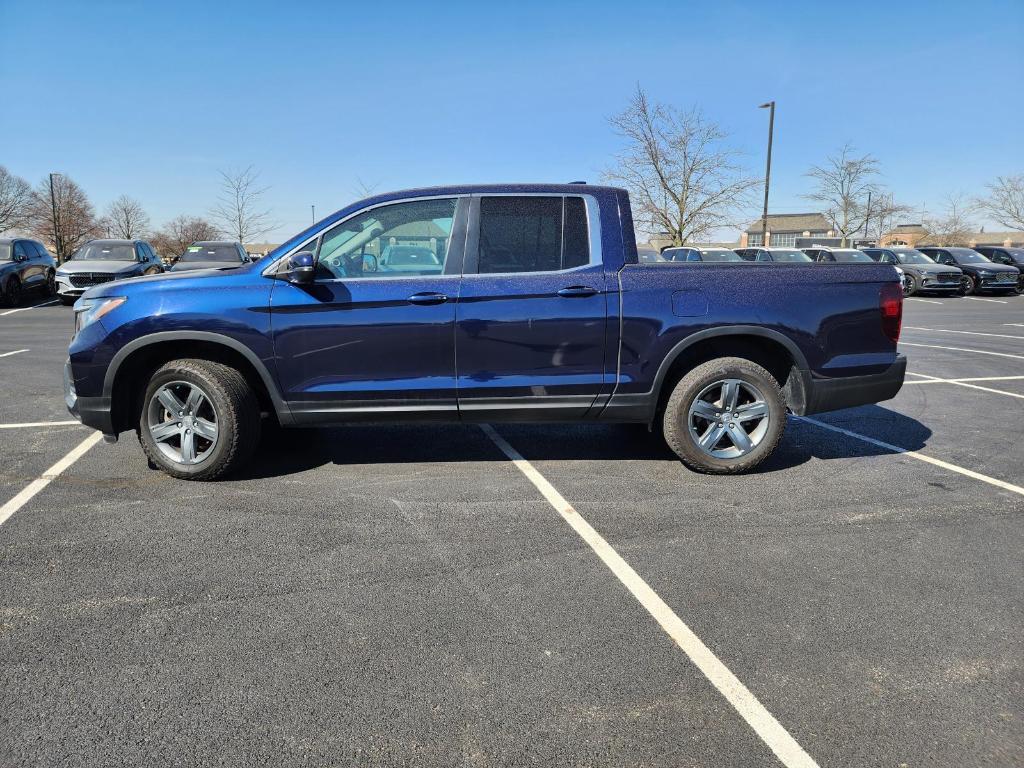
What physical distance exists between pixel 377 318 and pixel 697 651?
2812 millimetres

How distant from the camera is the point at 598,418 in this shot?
4895 mm

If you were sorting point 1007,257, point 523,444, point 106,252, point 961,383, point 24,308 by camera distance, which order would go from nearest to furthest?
point 523,444 < point 961,383 < point 24,308 < point 106,252 < point 1007,257

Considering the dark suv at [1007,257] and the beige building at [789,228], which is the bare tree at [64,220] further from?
the beige building at [789,228]

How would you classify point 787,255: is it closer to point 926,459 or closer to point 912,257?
point 912,257

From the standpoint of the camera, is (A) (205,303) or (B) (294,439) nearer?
(A) (205,303)

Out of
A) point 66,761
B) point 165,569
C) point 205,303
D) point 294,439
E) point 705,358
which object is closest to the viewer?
point 66,761

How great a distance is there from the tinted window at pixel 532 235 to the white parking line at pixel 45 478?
3.11m

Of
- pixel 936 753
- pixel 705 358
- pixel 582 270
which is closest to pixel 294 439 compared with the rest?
pixel 582 270

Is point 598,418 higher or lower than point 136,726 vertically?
higher

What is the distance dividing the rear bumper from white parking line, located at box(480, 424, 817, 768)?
193cm

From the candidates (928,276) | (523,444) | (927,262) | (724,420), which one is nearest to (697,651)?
(724,420)

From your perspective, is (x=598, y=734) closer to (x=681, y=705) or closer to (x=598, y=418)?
(x=681, y=705)

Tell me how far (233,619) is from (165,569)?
0.69 meters

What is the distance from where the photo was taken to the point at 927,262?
26469 millimetres
